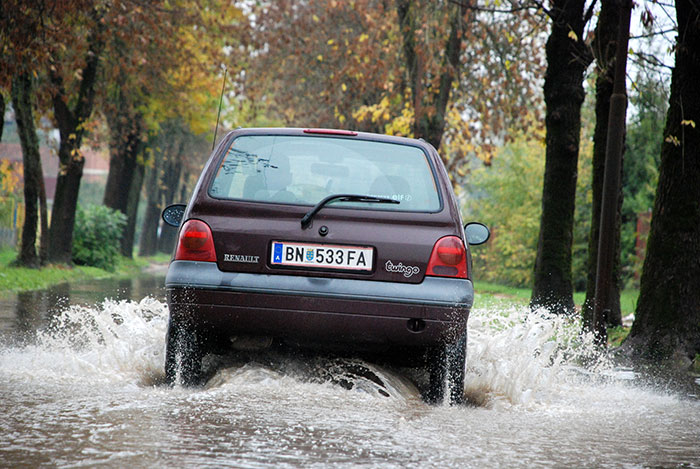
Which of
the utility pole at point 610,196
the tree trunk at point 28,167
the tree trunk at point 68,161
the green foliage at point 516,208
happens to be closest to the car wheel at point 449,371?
the utility pole at point 610,196

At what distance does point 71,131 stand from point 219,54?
4.65 metres

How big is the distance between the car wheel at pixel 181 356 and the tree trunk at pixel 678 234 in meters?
5.54

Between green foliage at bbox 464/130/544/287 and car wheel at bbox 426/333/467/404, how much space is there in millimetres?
28986

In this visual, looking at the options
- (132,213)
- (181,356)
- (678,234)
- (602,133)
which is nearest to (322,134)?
(181,356)

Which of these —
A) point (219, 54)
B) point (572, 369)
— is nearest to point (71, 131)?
point (219, 54)

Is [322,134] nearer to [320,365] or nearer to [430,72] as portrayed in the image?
[320,365]

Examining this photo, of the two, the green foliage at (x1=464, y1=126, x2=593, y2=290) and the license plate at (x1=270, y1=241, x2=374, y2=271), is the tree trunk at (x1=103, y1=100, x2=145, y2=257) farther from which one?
the license plate at (x1=270, y1=241, x2=374, y2=271)

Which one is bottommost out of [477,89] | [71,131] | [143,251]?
[143,251]

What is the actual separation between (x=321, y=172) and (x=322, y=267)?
74 cm

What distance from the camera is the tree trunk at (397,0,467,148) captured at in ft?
73.5

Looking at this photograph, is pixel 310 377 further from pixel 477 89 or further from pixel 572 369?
pixel 477 89

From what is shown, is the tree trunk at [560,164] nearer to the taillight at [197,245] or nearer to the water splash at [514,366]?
the water splash at [514,366]

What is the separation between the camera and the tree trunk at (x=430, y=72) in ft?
73.5

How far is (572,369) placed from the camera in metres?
9.70
